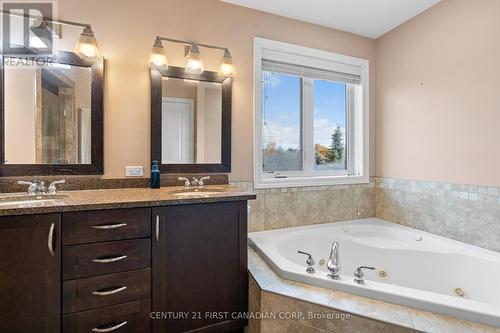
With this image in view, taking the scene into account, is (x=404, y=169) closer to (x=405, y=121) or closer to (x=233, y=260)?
(x=405, y=121)

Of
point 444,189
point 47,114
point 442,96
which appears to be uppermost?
point 442,96

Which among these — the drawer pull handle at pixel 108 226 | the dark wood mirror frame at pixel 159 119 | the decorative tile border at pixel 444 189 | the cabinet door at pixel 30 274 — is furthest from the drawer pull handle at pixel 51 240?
the decorative tile border at pixel 444 189

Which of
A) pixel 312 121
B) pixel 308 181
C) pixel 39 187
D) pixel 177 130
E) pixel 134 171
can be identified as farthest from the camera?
pixel 312 121

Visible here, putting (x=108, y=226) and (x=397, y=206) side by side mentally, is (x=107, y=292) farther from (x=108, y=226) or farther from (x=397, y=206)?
(x=397, y=206)

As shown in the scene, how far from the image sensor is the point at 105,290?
1.32m

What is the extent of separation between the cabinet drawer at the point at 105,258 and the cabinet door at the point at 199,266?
8cm

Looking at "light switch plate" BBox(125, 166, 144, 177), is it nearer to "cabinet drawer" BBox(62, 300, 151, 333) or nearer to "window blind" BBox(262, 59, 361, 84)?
"cabinet drawer" BBox(62, 300, 151, 333)

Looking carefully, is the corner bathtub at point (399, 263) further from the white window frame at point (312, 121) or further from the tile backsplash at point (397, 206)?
the white window frame at point (312, 121)

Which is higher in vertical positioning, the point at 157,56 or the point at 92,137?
the point at 157,56

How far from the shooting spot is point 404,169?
8.23 ft

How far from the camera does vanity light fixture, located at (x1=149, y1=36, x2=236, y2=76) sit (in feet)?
6.11

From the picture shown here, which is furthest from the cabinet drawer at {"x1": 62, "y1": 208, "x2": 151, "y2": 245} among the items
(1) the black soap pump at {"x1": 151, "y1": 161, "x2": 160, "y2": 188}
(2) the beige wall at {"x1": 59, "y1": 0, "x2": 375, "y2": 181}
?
(2) the beige wall at {"x1": 59, "y1": 0, "x2": 375, "y2": 181}

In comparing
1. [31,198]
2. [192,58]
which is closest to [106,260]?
[31,198]

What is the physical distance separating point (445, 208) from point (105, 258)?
2.57 meters
